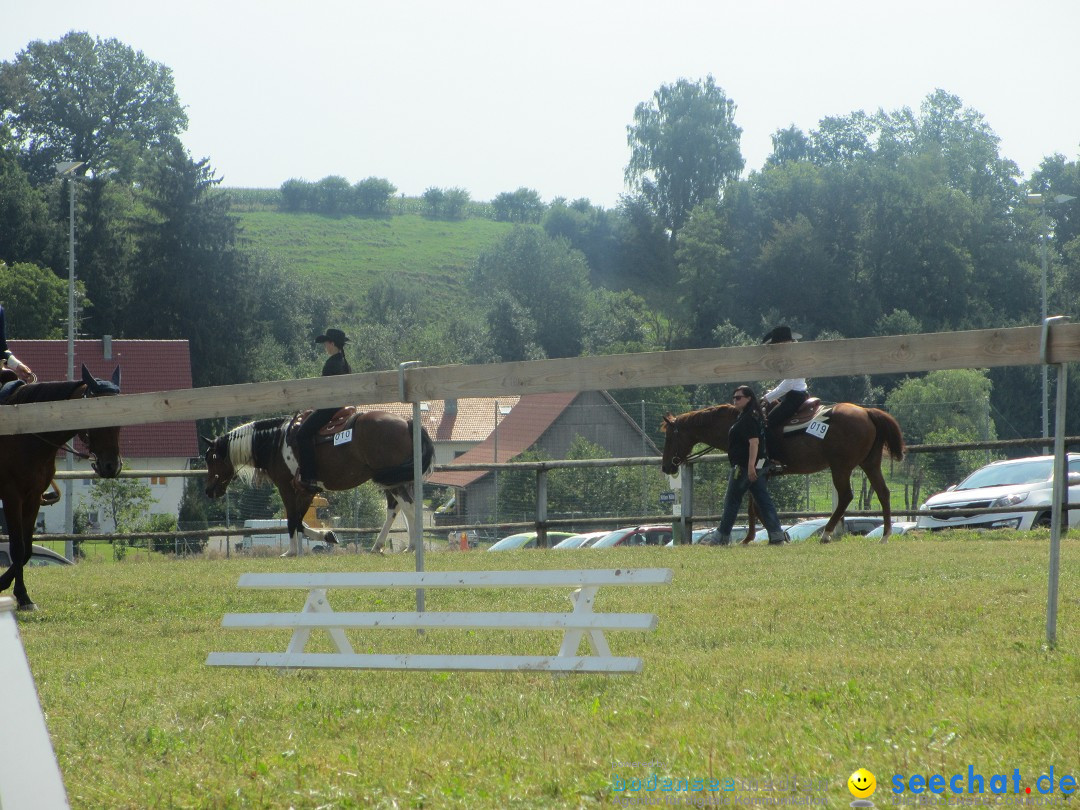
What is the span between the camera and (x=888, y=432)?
589 inches

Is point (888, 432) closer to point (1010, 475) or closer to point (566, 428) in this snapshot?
point (1010, 475)

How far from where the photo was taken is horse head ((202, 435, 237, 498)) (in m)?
15.2

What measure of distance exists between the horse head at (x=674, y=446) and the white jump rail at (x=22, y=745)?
13390 millimetres

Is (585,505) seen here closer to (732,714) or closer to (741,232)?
(732,714)

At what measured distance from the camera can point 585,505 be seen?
984 inches

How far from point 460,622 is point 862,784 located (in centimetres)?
238

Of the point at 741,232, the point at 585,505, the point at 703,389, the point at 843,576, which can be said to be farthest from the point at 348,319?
the point at 843,576

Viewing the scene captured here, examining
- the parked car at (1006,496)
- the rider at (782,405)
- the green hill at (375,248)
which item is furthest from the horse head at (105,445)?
the green hill at (375,248)

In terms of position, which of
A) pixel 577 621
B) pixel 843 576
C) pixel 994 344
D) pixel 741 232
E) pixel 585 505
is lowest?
pixel 585 505

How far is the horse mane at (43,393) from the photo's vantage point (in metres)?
9.12

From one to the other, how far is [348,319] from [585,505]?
79.2 meters

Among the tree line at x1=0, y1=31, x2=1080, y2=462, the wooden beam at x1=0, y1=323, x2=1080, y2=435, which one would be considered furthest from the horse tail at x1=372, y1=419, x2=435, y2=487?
the tree line at x1=0, y1=31, x2=1080, y2=462

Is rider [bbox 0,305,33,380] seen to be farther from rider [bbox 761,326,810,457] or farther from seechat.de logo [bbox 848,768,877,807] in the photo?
rider [bbox 761,326,810,457]

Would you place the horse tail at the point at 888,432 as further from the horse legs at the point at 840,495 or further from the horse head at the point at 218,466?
the horse head at the point at 218,466
